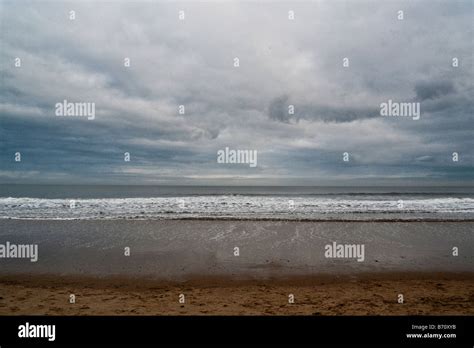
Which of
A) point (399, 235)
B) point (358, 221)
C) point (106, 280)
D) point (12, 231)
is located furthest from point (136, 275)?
point (358, 221)

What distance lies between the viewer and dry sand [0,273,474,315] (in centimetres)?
600

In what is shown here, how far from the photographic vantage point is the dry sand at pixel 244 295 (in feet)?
19.7

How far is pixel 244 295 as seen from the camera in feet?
22.7

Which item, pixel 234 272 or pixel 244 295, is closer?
pixel 244 295

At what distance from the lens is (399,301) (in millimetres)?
6461

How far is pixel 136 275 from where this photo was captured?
8508 mm

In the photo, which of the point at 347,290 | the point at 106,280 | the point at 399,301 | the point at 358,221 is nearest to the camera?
the point at 399,301

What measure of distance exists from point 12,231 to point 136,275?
397 inches

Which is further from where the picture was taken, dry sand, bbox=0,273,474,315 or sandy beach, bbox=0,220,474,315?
sandy beach, bbox=0,220,474,315

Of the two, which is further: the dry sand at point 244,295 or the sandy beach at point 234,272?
the sandy beach at point 234,272
